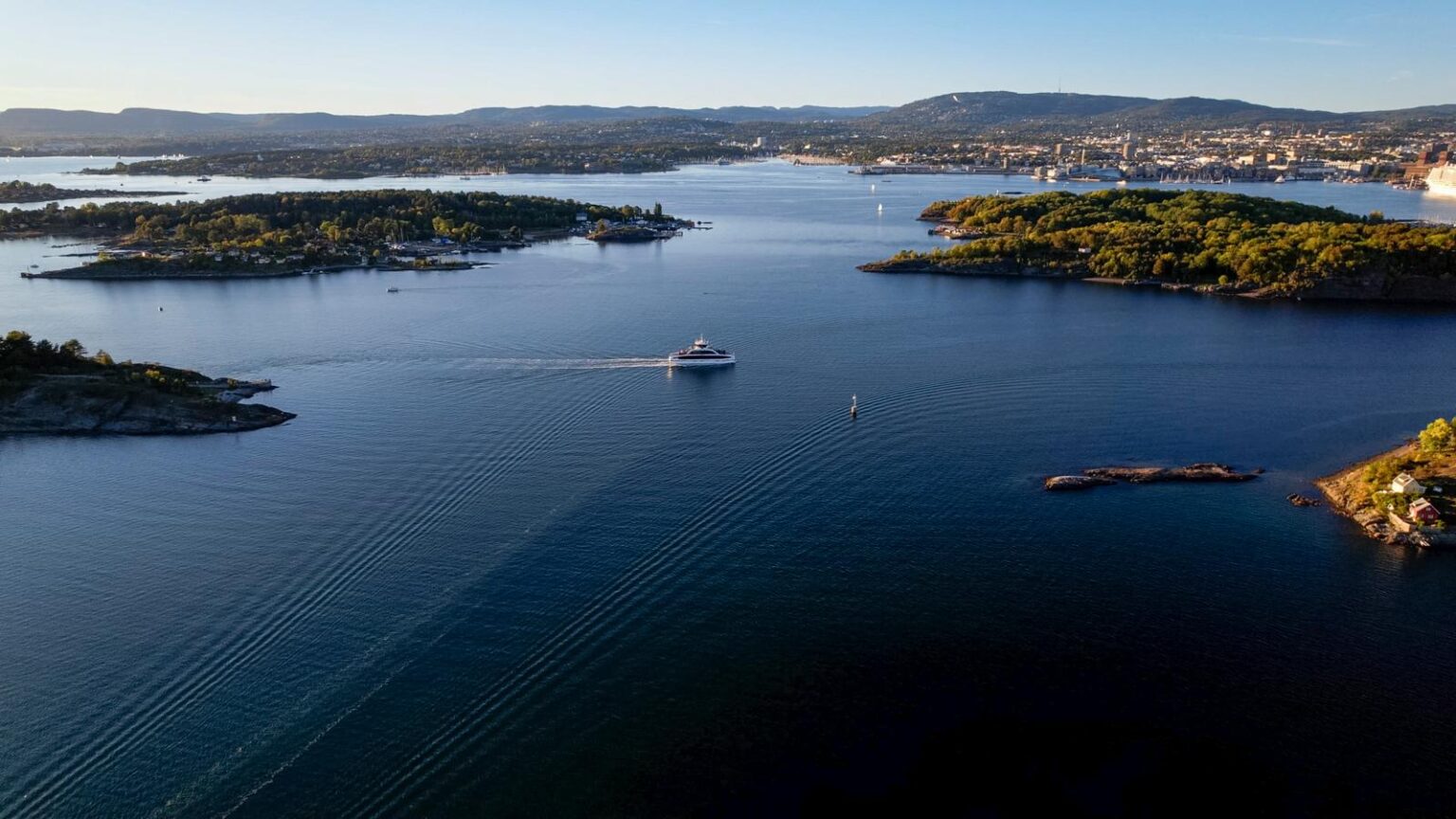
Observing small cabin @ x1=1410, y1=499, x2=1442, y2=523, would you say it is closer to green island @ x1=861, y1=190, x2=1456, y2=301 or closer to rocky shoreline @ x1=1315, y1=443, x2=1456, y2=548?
rocky shoreline @ x1=1315, y1=443, x2=1456, y2=548

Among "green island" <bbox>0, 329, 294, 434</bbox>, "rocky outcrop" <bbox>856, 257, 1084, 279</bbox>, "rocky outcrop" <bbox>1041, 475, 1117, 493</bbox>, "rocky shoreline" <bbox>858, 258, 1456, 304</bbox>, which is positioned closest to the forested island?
"rocky outcrop" <bbox>856, 257, 1084, 279</bbox>

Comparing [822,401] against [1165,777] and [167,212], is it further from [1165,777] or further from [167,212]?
[167,212]

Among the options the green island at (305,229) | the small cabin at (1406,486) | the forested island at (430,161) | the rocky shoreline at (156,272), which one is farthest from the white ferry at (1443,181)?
the rocky shoreline at (156,272)

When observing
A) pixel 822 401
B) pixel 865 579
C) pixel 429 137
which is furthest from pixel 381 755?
pixel 429 137

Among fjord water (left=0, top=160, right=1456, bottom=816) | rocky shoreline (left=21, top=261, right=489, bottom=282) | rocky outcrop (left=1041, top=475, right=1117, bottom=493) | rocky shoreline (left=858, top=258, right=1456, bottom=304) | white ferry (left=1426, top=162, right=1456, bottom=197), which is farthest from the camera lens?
white ferry (left=1426, top=162, right=1456, bottom=197)

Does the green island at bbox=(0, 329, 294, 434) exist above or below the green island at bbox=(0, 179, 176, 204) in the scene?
below

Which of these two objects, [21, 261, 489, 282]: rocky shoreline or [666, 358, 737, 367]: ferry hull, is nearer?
[666, 358, 737, 367]: ferry hull

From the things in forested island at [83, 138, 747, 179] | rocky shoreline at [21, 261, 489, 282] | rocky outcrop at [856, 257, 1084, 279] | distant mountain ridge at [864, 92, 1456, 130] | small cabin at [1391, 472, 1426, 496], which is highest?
distant mountain ridge at [864, 92, 1456, 130]
